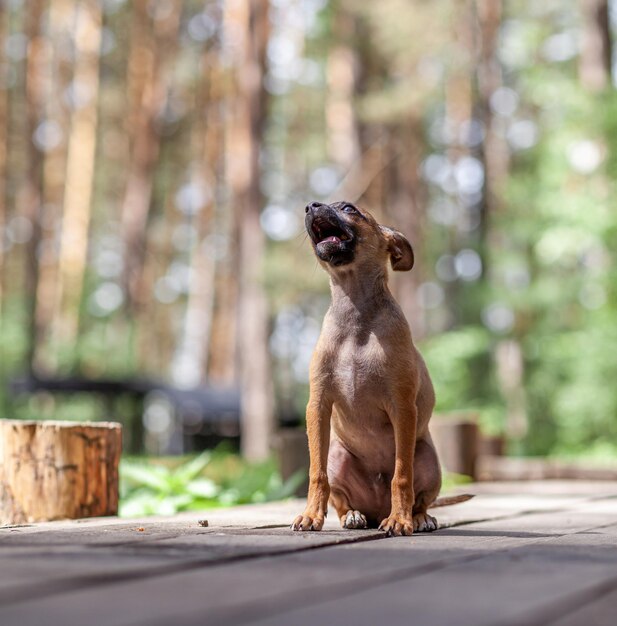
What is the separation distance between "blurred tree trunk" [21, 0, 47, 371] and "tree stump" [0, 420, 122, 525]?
19476 millimetres

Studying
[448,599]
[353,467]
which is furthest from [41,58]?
[448,599]

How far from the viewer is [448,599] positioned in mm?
2287

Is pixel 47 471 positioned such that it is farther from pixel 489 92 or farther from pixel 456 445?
pixel 489 92

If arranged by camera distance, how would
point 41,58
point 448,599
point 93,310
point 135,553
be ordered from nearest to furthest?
point 448,599
point 135,553
point 41,58
point 93,310

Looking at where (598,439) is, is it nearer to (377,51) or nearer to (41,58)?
(377,51)

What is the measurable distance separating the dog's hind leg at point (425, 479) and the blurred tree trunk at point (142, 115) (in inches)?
965

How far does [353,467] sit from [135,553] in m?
1.81

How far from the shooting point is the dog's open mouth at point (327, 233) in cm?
466

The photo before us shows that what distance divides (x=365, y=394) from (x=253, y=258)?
1383 cm

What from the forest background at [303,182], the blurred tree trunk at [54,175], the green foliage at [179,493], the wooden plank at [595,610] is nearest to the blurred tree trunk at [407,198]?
the forest background at [303,182]

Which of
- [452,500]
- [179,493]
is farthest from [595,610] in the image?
[179,493]

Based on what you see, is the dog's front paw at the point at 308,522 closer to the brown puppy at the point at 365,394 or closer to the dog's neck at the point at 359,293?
the brown puppy at the point at 365,394

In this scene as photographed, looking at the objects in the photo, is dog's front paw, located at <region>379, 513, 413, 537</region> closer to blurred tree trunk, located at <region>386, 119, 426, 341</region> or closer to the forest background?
the forest background

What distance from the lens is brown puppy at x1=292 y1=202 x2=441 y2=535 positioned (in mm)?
4430
